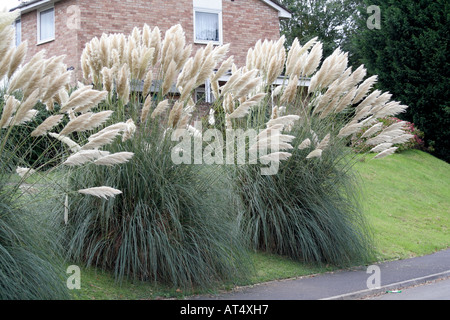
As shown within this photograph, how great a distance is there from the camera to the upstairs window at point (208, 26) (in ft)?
75.6

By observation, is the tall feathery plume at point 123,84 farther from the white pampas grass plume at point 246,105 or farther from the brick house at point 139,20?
the brick house at point 139,20

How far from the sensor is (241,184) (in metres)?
8.44

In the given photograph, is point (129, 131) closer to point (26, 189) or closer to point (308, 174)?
point (26, 189)

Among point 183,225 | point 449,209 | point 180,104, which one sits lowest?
point 449,209

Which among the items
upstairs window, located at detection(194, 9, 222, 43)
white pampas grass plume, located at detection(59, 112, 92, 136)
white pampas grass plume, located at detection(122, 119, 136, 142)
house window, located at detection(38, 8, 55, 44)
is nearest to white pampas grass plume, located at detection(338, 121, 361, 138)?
white pampas grass plume, located at detection(122, 119, 136, 142)

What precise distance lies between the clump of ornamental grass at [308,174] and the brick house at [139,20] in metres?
11.8

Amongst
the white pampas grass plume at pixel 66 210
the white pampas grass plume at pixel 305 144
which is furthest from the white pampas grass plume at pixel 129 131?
the white pampas grass plume at pixel 305 144

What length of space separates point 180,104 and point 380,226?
712cm

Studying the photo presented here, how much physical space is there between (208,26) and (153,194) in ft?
58.1

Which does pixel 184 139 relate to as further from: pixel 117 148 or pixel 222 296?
pixel 222 296

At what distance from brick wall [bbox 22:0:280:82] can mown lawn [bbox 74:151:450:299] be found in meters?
8.16

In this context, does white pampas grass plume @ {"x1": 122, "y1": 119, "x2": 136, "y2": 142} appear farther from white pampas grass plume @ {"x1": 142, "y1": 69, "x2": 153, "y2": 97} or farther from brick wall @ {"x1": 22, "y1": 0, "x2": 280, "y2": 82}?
brick wall @ {"x1": 22, "y1": 0, "x2": 280, "y2": 82}
